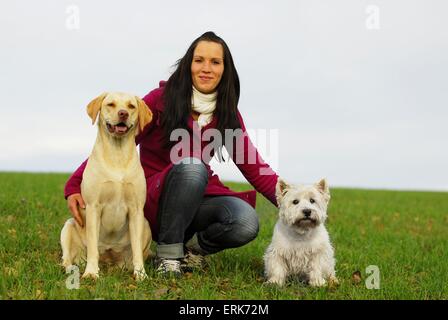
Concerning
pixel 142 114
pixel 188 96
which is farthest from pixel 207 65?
pixel 142 114

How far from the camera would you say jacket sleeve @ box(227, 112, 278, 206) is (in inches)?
241

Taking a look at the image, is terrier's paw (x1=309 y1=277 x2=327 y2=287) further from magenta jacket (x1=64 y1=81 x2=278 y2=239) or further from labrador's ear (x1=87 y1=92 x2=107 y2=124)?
labrador's ear (x1=87 y1=92 x2=107 y2=124)

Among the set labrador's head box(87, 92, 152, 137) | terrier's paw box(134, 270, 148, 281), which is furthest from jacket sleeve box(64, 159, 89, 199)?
terrier's paw box(134, 270, 148, 281)

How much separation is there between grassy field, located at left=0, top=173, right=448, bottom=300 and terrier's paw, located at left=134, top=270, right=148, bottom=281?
0.22 feet

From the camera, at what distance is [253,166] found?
6246 millimetres

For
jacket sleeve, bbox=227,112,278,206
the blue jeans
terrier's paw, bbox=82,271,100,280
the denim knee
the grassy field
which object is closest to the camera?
the grassy field

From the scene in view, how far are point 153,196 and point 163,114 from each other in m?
0.86

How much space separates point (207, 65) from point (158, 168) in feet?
4.03

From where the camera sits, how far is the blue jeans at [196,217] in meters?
5.72

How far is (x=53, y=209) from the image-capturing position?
421 inches

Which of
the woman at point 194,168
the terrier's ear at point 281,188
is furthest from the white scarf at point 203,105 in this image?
the terrier's ear at point 281,188

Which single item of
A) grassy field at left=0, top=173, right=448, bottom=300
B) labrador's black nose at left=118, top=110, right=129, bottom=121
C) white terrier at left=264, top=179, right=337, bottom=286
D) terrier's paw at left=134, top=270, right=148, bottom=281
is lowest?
grassy field at left=0, top=173, right=448, bottom=300
